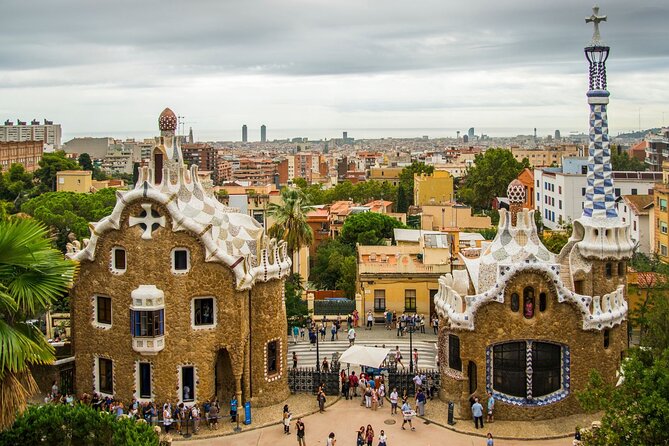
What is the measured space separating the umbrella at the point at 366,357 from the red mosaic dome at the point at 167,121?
12.1 m

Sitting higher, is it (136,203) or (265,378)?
(136,203)

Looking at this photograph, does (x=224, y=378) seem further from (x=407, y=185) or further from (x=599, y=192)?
(x=407, y=185)

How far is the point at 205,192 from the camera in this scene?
3388cm

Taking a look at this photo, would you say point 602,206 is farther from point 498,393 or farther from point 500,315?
point 498,393

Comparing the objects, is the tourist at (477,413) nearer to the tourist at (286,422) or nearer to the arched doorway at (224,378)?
the tourist at (286,422)

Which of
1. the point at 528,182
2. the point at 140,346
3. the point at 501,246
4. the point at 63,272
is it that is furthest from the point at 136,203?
the point at 528,182

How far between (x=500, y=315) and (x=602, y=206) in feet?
21.8

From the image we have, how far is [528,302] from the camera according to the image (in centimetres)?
3095

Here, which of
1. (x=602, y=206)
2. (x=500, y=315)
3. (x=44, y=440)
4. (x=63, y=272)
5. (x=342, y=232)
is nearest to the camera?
(x=63, y=272)

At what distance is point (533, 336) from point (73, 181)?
8036cm

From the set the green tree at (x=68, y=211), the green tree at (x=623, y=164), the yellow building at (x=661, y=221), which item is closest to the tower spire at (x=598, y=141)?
the yellow building at (x=661, y=221)

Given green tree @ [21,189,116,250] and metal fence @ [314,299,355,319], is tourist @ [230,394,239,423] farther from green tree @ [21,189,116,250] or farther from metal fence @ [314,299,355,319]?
green tree @ [21,189,116,250]

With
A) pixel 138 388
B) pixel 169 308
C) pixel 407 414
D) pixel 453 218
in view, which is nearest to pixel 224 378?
pixel 138 388

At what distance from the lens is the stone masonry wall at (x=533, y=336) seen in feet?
101
